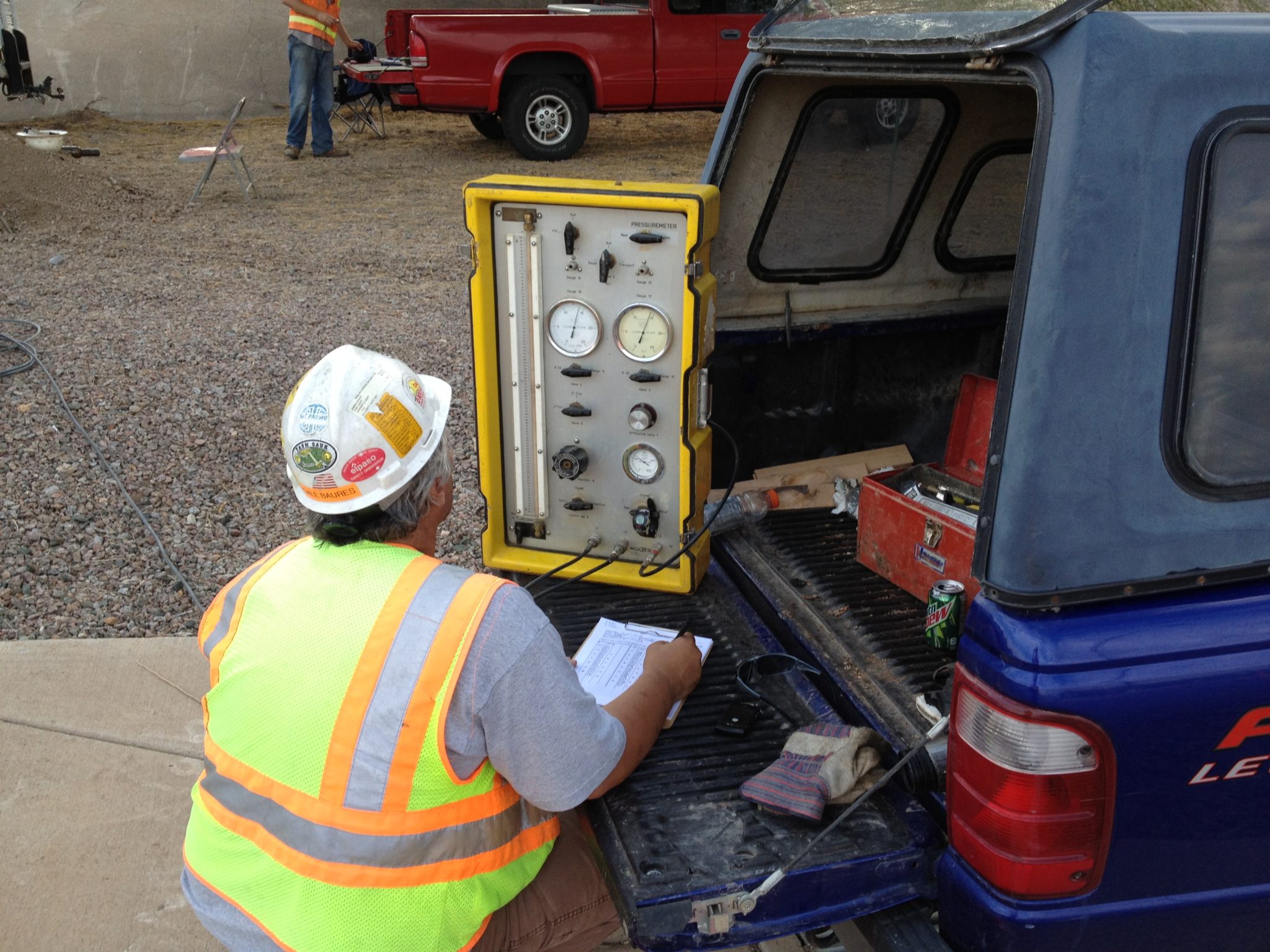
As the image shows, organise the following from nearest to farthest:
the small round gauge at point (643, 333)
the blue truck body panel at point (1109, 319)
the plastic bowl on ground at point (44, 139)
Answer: the blue truck body panel at point (1109, 319), the small round gauge at point (643, 333), the plastic bowl on ground at point (44, 139)

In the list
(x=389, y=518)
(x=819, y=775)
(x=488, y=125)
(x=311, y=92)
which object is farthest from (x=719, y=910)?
(x=488, y=125)

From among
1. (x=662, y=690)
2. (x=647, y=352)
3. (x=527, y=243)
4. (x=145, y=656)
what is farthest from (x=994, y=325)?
(x=145, y=656)

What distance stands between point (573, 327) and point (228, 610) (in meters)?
1.34

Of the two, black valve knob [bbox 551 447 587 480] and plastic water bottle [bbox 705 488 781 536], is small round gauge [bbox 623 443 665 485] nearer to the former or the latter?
black valve knob [bbox 551 447 587 480]

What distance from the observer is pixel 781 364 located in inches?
142

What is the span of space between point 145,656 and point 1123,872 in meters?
3.38

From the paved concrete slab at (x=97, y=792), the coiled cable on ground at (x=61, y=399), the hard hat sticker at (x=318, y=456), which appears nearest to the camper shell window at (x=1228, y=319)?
the hard hat sticker at (x=318, y=456)

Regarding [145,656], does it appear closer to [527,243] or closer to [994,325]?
[527,243]

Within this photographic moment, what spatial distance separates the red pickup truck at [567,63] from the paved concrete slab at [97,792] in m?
9.13

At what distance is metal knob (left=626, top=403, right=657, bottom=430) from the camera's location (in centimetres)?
300

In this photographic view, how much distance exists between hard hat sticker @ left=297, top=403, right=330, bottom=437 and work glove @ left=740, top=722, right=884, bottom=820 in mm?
1087

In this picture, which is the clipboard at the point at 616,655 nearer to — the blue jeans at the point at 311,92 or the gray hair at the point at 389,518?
the gray hair at the point at 389,518

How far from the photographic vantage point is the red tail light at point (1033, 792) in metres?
1.62

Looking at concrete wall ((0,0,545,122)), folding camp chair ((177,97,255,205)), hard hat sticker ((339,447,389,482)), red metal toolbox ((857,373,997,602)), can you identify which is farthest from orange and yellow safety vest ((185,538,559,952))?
concrete wall ((0,0,545,122))
